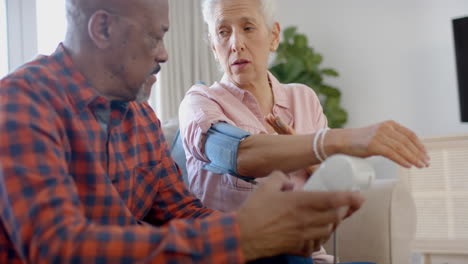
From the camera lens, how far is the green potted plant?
12.1 ft

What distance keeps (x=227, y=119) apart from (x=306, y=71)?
2430mm

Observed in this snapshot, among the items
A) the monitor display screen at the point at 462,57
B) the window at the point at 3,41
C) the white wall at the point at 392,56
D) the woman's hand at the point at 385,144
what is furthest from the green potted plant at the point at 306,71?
the woman's hand at the point at 385,144

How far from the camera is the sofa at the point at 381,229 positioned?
1.51 m

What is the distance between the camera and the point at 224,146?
4.22ft

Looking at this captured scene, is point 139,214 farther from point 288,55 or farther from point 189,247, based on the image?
point 288,55

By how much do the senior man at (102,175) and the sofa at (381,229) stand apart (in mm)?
697

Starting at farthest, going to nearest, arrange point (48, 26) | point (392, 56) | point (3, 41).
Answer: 1. point (392, 56)
2. point (48, 26)
3. point (3, 41)

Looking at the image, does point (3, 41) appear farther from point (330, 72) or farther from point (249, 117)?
point (330, 72)

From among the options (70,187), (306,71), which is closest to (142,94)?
(70,187)

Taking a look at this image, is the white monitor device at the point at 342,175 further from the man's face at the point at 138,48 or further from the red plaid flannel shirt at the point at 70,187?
the man's face at the point at 138,48

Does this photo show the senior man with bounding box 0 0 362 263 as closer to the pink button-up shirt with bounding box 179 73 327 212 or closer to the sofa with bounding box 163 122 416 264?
the pink button-up shirt with bounding box 179 73 327 212

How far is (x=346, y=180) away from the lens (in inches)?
32.7

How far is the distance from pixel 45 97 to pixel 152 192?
1.23ft

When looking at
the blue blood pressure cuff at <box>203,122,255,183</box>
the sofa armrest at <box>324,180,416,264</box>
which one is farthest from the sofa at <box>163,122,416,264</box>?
the blue blood pressure cuff at <box>203,122,255,183</box>
